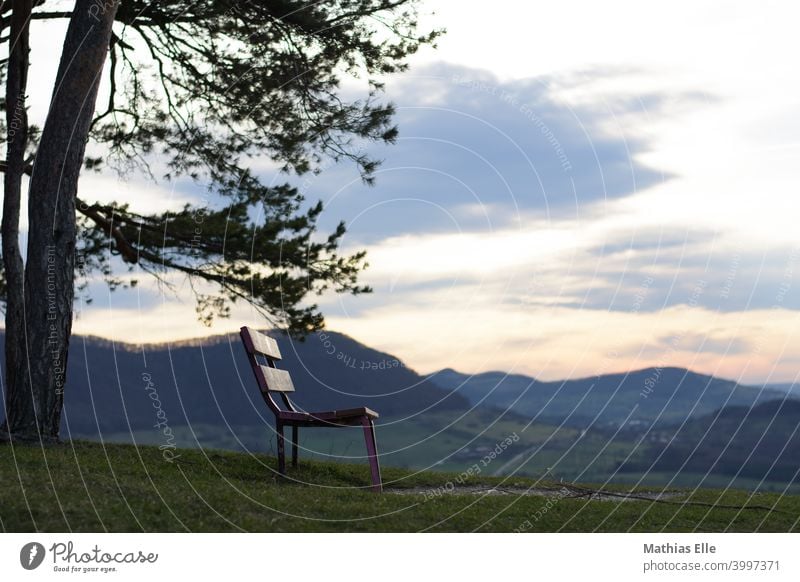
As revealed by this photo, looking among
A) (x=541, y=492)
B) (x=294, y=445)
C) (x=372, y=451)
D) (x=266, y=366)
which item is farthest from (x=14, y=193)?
(x=541, y=492)

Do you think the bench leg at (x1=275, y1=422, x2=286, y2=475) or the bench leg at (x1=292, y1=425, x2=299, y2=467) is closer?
the bench leg at (x1=275, y1=422, x2=286, y2=475)

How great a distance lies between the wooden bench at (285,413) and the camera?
6.33 m

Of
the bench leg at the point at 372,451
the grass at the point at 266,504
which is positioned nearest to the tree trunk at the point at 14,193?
the grass at the point at 266,504

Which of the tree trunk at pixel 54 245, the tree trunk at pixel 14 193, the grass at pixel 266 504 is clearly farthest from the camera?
the tree trunk at pixel 14 193

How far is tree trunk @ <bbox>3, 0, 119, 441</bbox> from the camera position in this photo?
24.2 ft

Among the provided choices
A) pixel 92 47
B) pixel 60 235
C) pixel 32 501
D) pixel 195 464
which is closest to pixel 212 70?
pixel 92 47

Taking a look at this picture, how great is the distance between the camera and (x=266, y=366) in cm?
703

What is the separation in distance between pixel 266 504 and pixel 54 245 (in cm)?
352

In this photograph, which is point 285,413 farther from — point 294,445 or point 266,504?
point 266,504

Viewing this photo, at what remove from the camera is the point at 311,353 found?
37.7ft

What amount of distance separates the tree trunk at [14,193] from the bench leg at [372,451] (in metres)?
3.21

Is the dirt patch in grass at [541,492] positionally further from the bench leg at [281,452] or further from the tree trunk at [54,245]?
the tree trunk at [54,245]

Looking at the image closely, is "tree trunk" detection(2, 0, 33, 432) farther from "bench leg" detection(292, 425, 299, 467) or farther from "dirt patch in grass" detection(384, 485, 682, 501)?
"dirt patch in grass" detection(384, 485, 682, 501)

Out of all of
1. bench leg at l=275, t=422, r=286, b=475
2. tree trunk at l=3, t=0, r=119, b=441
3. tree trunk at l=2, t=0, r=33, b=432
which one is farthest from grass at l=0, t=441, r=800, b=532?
tree trunk at l=2, t=0, r=33, b=432
